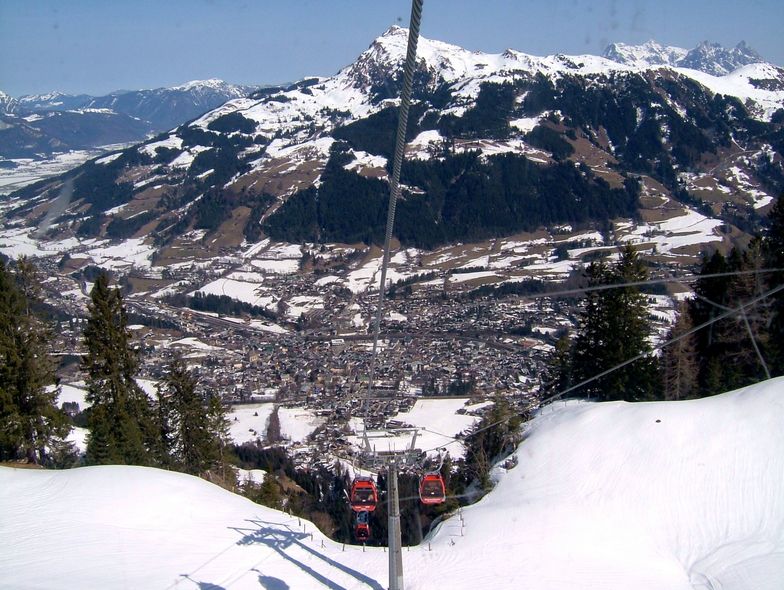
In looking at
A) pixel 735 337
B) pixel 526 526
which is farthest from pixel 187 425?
pixel 735 337

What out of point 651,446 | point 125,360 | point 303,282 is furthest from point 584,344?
point 303,282

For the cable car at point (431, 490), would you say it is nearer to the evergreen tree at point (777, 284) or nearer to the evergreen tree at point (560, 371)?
the evergreen tree at point (560, 371)

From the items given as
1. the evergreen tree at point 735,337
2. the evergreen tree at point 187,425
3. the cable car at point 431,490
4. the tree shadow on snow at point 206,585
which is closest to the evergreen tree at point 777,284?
the evergreen tree at point 735,337

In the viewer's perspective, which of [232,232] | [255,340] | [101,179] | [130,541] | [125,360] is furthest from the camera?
[101,179]

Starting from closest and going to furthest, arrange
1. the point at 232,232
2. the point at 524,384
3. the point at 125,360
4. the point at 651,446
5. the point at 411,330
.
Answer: the point at 651,446 < the point at 125,360 < the point at 524,384 < the point at 411,330 < the point at 232,232

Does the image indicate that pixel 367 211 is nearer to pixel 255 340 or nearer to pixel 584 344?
pixel 255 340

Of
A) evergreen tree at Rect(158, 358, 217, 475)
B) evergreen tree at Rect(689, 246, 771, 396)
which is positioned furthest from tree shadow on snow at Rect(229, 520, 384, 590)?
evergreen tree at Rect(689, 246, 771, 396)

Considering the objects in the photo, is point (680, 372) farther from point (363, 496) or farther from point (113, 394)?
point (113, 394)
